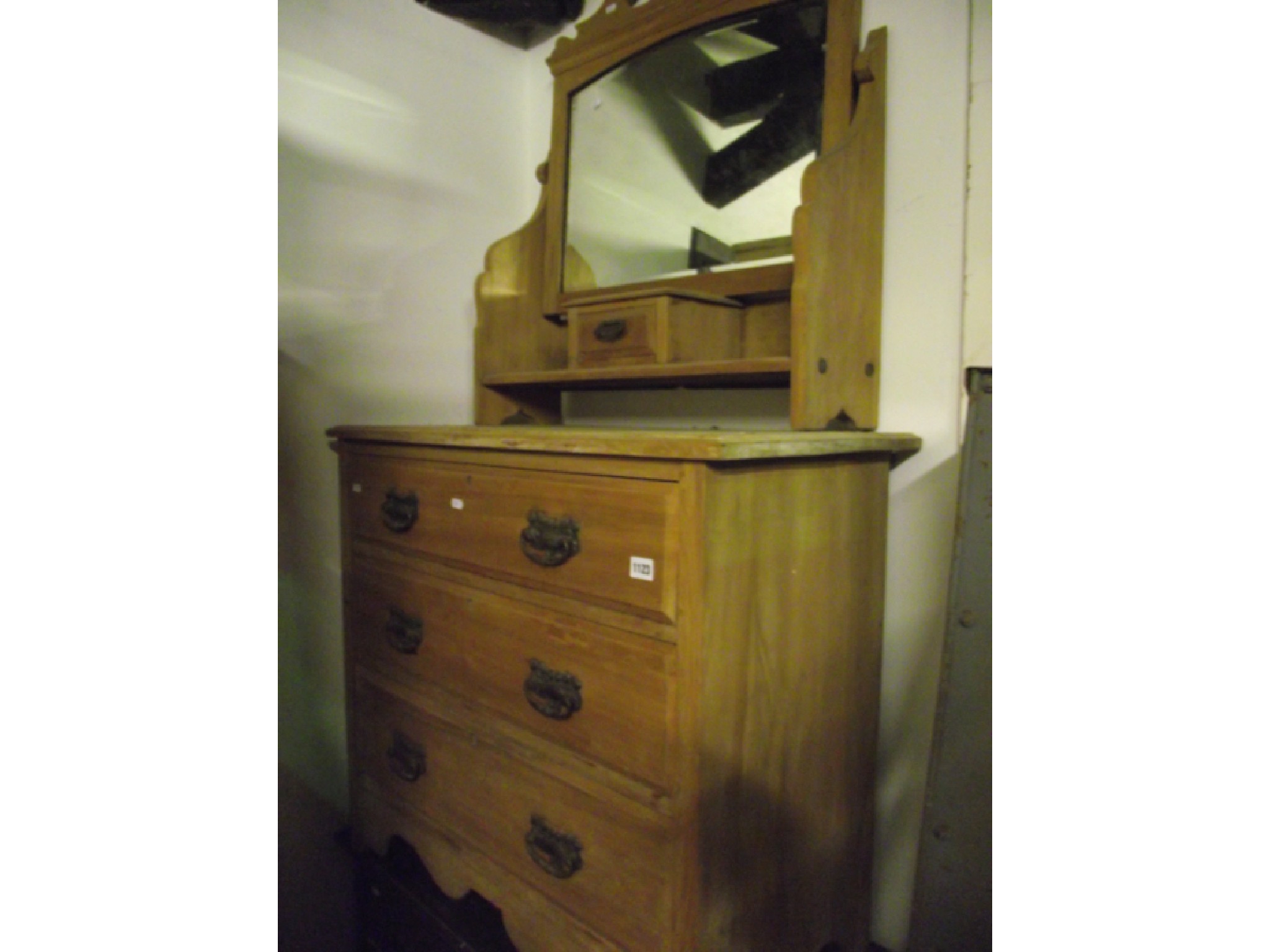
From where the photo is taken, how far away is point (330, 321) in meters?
1.66

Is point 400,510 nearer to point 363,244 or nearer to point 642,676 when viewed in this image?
point 642,676

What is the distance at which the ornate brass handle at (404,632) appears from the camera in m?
1.23

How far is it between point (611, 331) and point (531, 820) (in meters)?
0.84

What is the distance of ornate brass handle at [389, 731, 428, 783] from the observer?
125cm

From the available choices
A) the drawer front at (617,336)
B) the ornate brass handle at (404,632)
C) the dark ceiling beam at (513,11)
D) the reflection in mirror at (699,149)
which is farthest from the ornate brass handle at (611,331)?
the dark ceiling beam at (513,11)

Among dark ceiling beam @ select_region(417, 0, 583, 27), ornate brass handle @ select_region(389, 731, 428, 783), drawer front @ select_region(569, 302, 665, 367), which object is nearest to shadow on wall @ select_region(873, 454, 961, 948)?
drawer front @ select_region(569, 302, 665, 367)

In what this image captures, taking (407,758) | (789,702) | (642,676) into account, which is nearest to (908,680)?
(789,702)

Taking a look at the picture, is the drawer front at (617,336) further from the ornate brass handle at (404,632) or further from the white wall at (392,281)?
the ornate brass handle at (404,632)

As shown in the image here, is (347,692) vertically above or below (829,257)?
below

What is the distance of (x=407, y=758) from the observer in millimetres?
1268
